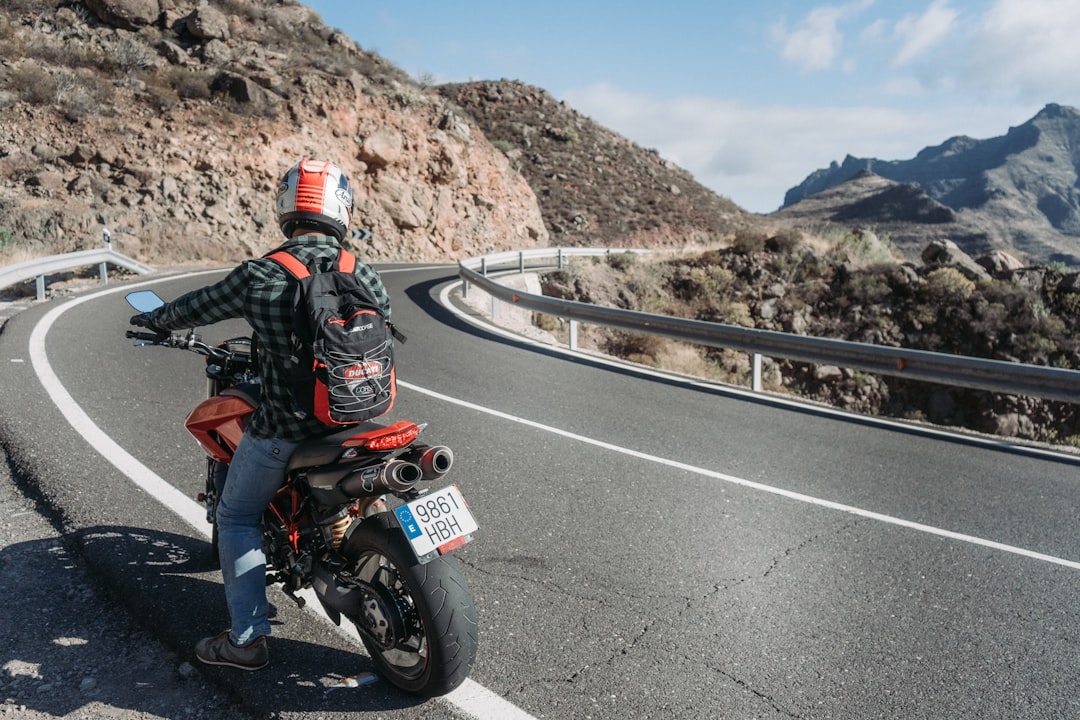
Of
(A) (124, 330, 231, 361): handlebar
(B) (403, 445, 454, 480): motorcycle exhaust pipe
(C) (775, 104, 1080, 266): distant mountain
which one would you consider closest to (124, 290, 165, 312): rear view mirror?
(A) (124, 330, 231, 361): handlebar

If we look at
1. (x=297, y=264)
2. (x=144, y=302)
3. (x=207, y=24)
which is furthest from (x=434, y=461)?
(x=207, y=24)

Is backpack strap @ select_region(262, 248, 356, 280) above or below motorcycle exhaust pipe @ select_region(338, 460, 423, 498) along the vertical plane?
above

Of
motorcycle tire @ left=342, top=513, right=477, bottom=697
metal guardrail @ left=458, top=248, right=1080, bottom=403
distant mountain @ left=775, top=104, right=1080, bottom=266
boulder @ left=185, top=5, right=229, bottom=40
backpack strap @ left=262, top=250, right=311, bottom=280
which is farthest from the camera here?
distant mountain @ left=775, top=104, right=1080, bottom=266

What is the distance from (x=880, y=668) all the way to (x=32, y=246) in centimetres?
2299

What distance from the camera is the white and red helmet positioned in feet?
10.4

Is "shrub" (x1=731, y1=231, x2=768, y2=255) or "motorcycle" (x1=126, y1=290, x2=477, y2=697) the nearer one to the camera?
"motorcycle" (x1=126, y1=290, x2=477, y2=697)

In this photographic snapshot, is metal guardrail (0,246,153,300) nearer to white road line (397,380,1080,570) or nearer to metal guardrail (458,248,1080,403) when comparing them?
metal guardrail (458,248,1080,403)

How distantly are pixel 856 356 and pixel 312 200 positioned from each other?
7.46 metres

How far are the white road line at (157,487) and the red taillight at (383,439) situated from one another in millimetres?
1009

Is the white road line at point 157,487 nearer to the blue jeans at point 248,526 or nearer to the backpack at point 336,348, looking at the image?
the blue jeans at point 248,526

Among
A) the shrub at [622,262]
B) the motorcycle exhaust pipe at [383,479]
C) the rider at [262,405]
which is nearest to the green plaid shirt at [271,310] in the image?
the rider at [262,405]

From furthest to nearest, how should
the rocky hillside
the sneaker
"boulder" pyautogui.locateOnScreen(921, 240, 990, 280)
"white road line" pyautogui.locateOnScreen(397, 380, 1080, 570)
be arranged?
the rocky hillside
"boulder" pyautogui.locateOnScreen(921, 240, 990, 280)
"white road line" pyautogui.locateOnScreen(397, 380, 1080, 570)
the sneaker

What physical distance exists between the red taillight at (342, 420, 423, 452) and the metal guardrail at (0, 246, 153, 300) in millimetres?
11990

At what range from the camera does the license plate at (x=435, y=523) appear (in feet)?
9.40
